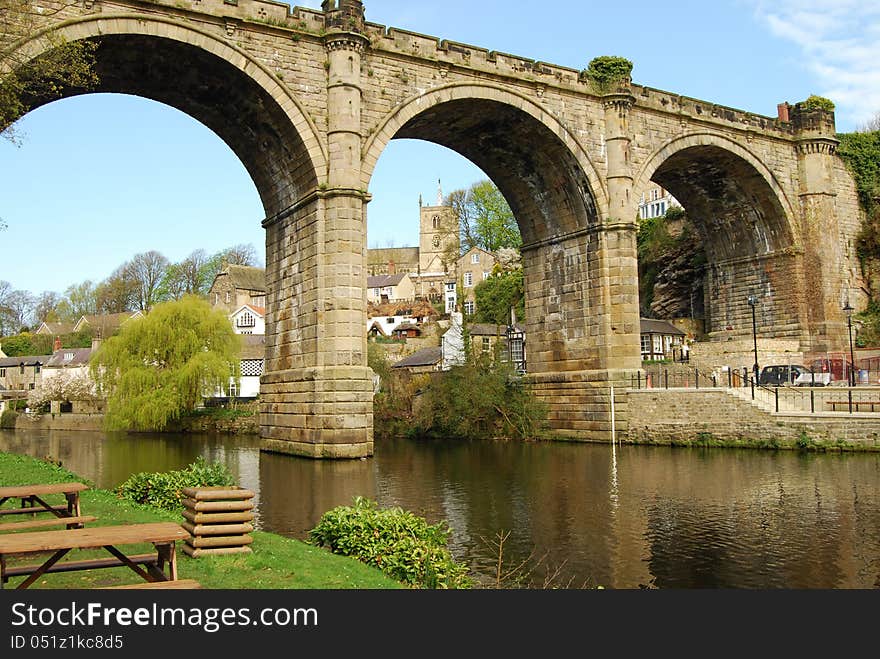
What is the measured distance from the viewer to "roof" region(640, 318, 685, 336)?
42.0m

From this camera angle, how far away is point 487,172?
29875mm

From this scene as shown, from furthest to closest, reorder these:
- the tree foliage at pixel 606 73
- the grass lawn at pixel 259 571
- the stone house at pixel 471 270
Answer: the stone house at pixel 471 270 → the tree foliage at pixel 606 73 → the grass lawn at pixel 259 571

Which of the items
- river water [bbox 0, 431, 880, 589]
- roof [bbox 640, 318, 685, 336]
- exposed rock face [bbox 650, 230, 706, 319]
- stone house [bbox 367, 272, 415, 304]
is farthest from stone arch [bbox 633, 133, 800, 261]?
stone house [bbox 367, 272, 415, 304]

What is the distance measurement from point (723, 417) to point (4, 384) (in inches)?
2803

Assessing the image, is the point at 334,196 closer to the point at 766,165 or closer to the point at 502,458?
the point at 502,458

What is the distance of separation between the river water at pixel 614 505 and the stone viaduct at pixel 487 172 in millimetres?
3482

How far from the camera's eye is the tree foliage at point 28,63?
14.9m

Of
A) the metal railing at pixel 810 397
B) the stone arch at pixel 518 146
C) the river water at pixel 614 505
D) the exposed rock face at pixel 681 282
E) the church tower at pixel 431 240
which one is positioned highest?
the church tower at pixel 431 240

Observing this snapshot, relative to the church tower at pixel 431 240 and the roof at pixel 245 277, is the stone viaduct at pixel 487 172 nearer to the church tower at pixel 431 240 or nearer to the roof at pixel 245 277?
the roof at pixel 245 277

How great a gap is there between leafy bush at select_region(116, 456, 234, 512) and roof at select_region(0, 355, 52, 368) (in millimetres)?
67063

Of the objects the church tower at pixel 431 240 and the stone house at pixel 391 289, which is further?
the church tower at pixel 431 240

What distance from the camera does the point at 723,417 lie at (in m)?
23.8

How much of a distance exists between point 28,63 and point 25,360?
6539 cm

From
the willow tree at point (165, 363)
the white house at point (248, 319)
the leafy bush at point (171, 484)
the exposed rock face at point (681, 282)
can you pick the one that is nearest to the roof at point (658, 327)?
the exposed rock face at point (681, 282)
